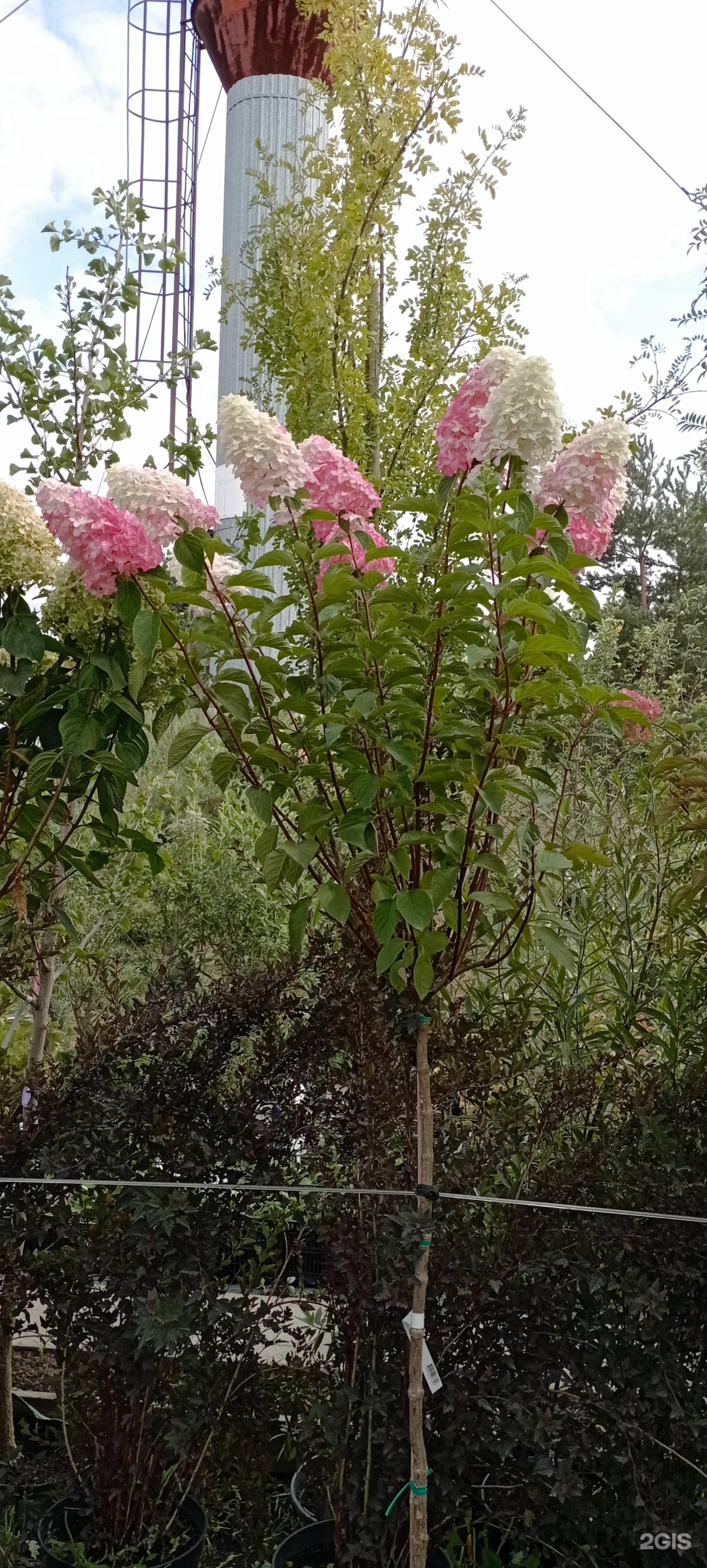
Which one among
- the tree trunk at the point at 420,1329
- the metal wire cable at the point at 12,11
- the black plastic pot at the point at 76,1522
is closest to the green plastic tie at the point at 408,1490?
the tree trunk at the point at 420,1329

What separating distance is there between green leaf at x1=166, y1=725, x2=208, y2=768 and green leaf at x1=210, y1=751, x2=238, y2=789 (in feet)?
0.17

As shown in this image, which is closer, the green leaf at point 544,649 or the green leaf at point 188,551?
the green leaf at point 544,649

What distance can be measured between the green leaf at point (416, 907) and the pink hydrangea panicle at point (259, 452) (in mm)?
557

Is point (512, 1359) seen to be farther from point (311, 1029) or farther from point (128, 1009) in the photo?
point (128, 1009)

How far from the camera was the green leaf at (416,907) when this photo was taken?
4.84ft

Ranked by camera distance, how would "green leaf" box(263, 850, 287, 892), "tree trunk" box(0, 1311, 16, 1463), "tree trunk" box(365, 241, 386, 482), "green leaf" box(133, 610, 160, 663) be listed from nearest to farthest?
"green leaf" box(133, 610, 160, 663) < "green leaf" box(263, 850, 287, 892) < "tree trunk" box(0, 1311, 16, 1463) < "tree trunk" box(365, 241, 386, 482)

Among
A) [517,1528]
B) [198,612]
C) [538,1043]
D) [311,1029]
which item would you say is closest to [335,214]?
[198,612]

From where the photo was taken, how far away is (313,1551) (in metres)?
1.82

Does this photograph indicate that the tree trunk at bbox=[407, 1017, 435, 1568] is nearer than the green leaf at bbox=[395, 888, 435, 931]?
No

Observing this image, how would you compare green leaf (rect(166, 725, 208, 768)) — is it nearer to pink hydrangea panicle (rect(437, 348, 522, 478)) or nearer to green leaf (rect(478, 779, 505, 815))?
green leaf (rect(478, 779, 505, 815))

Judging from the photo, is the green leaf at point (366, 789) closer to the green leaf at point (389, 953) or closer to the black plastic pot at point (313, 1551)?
the green leaf at point (389, 953)

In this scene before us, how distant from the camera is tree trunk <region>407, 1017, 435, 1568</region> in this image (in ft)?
5.37

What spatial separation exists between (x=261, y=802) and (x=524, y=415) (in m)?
0.63

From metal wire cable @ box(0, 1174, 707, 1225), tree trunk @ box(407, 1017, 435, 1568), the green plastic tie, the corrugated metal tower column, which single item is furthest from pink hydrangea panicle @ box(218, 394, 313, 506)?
the corrugated metal tower column
